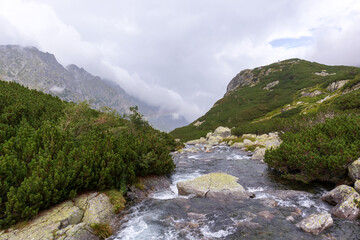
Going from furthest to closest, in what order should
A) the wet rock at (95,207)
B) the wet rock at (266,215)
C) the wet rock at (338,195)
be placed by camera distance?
the wet rock at (338,195), the wet rock at (266,215), the wet rock at (95,207)

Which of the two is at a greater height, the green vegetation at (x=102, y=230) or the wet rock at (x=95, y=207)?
the wet rock at (x=95, y=207)

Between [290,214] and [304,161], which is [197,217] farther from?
[304,161]

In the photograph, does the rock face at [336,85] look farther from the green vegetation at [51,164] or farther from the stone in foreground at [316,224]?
the green vegetation at [51,164]

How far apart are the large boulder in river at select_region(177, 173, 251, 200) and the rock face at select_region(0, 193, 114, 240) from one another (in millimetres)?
5954

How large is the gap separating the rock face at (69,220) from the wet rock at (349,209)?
12084mm

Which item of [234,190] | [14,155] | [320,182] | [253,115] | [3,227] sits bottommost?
[320,182]

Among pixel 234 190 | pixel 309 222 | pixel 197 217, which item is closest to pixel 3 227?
pixel 197 217

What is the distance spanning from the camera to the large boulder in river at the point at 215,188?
13474 millimetres

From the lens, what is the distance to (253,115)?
407ft

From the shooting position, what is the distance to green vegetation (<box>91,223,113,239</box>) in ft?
28.3

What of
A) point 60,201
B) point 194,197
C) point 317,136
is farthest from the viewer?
point 317,136

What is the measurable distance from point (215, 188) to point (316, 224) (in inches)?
255

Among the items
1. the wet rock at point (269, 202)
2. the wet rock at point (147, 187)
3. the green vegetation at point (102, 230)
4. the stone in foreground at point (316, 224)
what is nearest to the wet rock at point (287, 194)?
the wet rock at point (269, 202)

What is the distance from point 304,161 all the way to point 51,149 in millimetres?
18655
